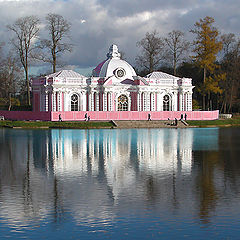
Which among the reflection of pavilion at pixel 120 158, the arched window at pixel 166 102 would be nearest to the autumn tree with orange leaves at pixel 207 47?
the arched window at pixel 166 102

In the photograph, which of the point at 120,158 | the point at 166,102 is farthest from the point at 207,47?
the point at 120,158

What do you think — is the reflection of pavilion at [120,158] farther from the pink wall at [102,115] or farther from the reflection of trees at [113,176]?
the pink wall at [102,115]

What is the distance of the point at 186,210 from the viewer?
44.5ft

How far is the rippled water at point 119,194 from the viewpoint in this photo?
1184cm

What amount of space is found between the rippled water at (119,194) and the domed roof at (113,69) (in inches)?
1312

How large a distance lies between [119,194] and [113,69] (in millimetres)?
46220

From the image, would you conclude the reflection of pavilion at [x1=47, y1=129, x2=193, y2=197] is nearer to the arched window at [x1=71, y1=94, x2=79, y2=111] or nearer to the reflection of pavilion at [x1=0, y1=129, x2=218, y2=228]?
the reflection of pavilion at [x1=0, y1=129, x2=218, y2=228]

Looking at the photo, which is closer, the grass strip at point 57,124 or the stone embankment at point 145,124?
the grass strip at point 57,124

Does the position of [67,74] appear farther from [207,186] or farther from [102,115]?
[207,186]

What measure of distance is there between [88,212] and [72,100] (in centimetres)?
4545

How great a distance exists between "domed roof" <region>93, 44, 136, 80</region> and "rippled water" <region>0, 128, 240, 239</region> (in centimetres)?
3333

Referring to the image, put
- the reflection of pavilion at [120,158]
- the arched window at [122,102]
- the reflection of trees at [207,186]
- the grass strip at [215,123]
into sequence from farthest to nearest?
the arched window at [122,102]
the grass strip at [215,123]
the reflection of pavilion at [120,158]
the reflection of trees at [207,186]

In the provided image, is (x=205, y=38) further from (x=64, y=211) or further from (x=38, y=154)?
(x=64, y=211)

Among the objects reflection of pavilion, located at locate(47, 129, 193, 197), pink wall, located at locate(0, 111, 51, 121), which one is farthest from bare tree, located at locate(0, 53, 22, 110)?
reflection of pavilion, located at locate(47, 129, 193, 197)
